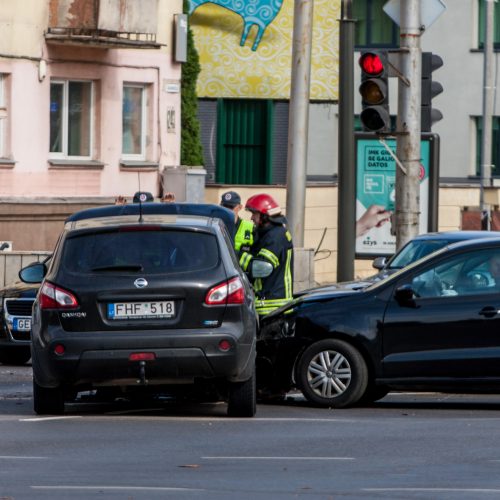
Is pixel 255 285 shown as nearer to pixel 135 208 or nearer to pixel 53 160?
pixel 135 208

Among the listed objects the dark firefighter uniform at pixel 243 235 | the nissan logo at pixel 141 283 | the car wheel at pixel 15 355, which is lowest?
the car wheel at pixel 15 355

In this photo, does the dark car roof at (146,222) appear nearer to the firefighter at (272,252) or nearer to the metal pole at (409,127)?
the firefighter at (272,252)

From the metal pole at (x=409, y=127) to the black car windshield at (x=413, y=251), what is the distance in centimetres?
67

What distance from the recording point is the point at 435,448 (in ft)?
37.0

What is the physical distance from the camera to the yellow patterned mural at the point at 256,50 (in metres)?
40.9

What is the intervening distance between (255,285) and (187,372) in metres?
2.88

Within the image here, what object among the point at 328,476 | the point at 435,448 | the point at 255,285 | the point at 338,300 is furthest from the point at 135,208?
the point at 328,476

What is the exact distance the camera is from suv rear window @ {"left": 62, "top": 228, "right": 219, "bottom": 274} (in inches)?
500

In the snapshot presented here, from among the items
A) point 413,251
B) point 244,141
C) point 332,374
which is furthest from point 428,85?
point 244,141

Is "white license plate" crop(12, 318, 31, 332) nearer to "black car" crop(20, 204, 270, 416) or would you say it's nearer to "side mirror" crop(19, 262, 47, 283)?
"side mirror" crop(19, 262, 47, 283)

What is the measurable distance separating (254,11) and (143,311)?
29.1 meters

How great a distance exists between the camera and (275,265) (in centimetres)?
1509

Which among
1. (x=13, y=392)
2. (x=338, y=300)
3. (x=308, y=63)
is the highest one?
(x=308, y=63)

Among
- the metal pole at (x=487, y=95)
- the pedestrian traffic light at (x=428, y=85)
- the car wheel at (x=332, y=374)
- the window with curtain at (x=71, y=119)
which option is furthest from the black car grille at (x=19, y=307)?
the metal pole at (x=487, y=95)
